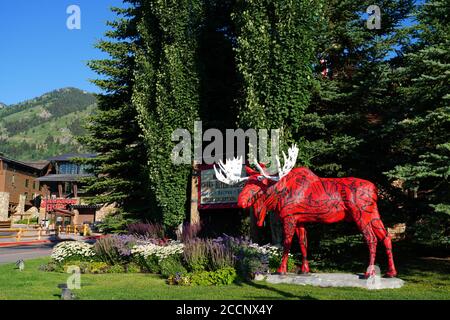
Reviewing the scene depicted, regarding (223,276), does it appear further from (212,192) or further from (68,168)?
(68,168)

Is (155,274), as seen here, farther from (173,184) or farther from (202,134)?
(202,134)

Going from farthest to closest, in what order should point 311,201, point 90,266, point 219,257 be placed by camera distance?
point 90,266, point 219,257, point 311,201

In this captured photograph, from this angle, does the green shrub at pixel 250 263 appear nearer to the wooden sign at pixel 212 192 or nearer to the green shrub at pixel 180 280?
the green shrub at pixel 180 280

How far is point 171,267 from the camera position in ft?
43.9

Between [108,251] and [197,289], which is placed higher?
[108,251]

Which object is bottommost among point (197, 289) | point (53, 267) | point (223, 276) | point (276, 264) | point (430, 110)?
point (53, 267)

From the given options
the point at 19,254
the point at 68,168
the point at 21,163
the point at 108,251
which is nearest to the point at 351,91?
the point at 108,251

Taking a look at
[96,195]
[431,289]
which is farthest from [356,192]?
[96,195]

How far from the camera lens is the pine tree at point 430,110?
1151 centimetres

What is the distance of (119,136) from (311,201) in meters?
14.6

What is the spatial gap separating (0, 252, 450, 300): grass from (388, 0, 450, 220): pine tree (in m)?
2.07

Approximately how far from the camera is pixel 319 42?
16188 millimetres

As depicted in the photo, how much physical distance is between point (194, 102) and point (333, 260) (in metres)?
8.84
